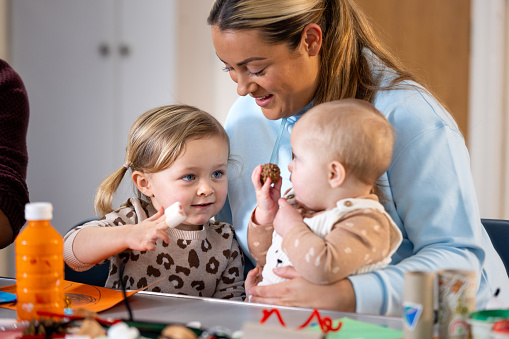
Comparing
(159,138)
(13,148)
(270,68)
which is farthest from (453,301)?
(13,148)

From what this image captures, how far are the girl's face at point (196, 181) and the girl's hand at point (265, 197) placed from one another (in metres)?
0.17

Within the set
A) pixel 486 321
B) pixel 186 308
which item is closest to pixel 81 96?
pixel 186 308

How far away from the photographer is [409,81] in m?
1.48

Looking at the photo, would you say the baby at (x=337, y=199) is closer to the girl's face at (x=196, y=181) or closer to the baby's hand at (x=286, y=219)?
the baby's hand at (x=286, y=219)

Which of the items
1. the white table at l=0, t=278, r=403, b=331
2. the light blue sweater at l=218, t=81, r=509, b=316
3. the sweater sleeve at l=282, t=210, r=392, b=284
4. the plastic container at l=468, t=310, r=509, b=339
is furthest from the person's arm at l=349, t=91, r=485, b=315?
the plastic container at l=468, t=310, r=509, b=339

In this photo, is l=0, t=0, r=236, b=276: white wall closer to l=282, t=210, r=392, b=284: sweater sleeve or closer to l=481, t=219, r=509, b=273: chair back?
l=481, t=219, r=509, b=273: chair back

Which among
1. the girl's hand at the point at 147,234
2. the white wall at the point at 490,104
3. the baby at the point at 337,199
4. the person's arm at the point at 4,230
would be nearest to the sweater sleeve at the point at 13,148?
the person's arm at the point at 4,230

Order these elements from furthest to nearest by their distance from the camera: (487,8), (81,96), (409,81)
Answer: (487,8) < (81,96) < (409,81)

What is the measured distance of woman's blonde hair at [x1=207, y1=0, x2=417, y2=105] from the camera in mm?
1388

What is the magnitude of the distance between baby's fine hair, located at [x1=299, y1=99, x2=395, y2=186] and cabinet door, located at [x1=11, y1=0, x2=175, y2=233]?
2.11 m

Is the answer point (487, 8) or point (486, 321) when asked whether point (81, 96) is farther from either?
point (486, 321)

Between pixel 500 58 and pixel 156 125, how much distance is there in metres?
2.65

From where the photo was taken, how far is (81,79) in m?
3.29

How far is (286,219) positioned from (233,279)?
1.30ft
